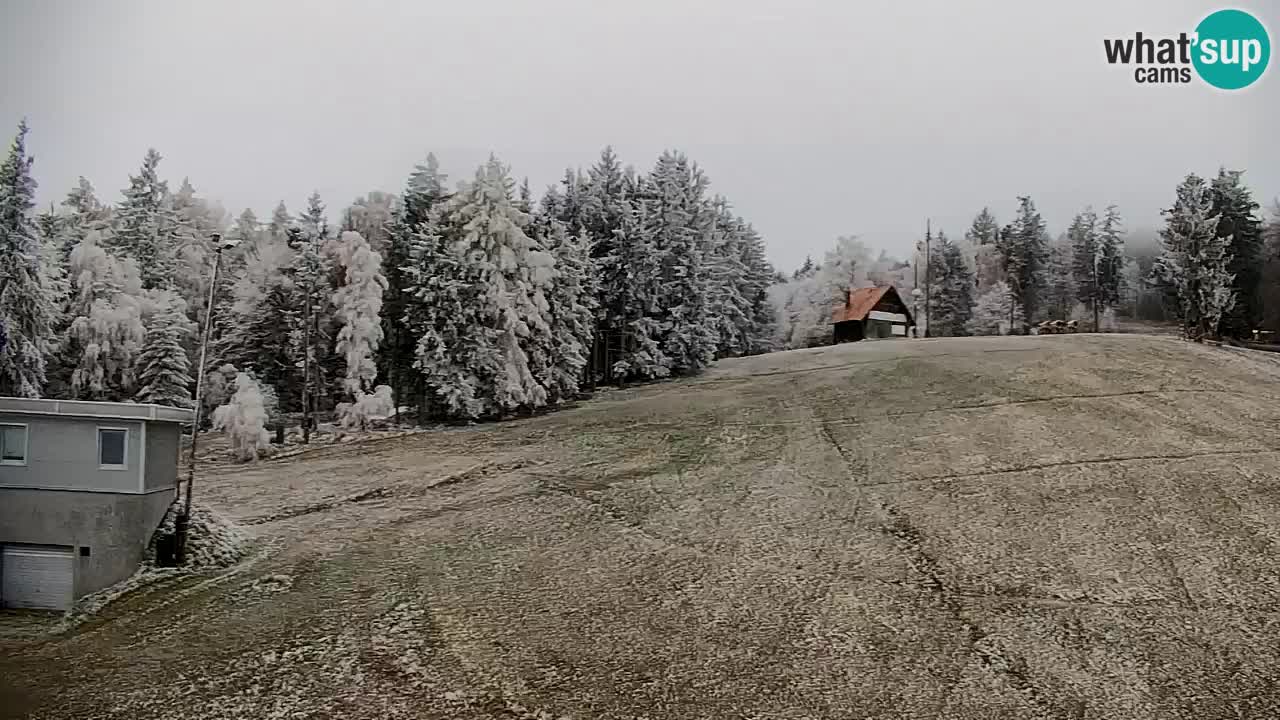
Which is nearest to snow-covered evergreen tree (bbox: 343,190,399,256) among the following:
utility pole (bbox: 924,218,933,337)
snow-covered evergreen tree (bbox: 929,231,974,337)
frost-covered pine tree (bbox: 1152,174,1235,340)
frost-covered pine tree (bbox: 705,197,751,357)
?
frost-covered pine tree (bbox: 705,197,751,357)

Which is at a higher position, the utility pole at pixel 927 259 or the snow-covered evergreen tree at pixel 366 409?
the utility pole at pixel 927 259

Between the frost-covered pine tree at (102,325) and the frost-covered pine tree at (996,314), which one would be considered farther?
the frost-covered pine tree at (996,314)

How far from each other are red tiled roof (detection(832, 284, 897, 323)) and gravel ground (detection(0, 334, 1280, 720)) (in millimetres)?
258

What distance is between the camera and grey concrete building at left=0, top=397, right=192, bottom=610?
13.4ft

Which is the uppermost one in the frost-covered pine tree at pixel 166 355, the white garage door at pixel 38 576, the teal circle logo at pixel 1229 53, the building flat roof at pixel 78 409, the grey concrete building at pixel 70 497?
the teal circle logo at pixel 1229 53

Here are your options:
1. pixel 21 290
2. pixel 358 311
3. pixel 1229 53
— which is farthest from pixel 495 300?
pixel 1229 53

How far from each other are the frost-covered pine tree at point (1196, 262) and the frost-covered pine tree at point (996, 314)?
889 mm

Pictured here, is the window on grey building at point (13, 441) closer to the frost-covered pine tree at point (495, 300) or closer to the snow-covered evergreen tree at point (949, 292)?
the frost-covered pine tree at point (495, 300)

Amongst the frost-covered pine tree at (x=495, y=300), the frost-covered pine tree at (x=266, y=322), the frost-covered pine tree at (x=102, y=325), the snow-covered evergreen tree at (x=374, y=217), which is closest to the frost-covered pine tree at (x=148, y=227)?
the frost-covered pine tree at (x=102, y=325)

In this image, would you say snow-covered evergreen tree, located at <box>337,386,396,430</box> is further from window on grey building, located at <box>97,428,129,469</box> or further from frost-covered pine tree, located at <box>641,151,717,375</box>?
frost-covered pine tree, located at <box>641,151,717,375</box>

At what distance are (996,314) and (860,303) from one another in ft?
3.06

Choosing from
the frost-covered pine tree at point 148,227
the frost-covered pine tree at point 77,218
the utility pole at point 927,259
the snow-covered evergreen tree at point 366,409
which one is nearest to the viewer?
the frost-covered pine tree at point 77,218

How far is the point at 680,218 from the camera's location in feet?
19.2

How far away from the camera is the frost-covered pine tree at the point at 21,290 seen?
4.31 meters
